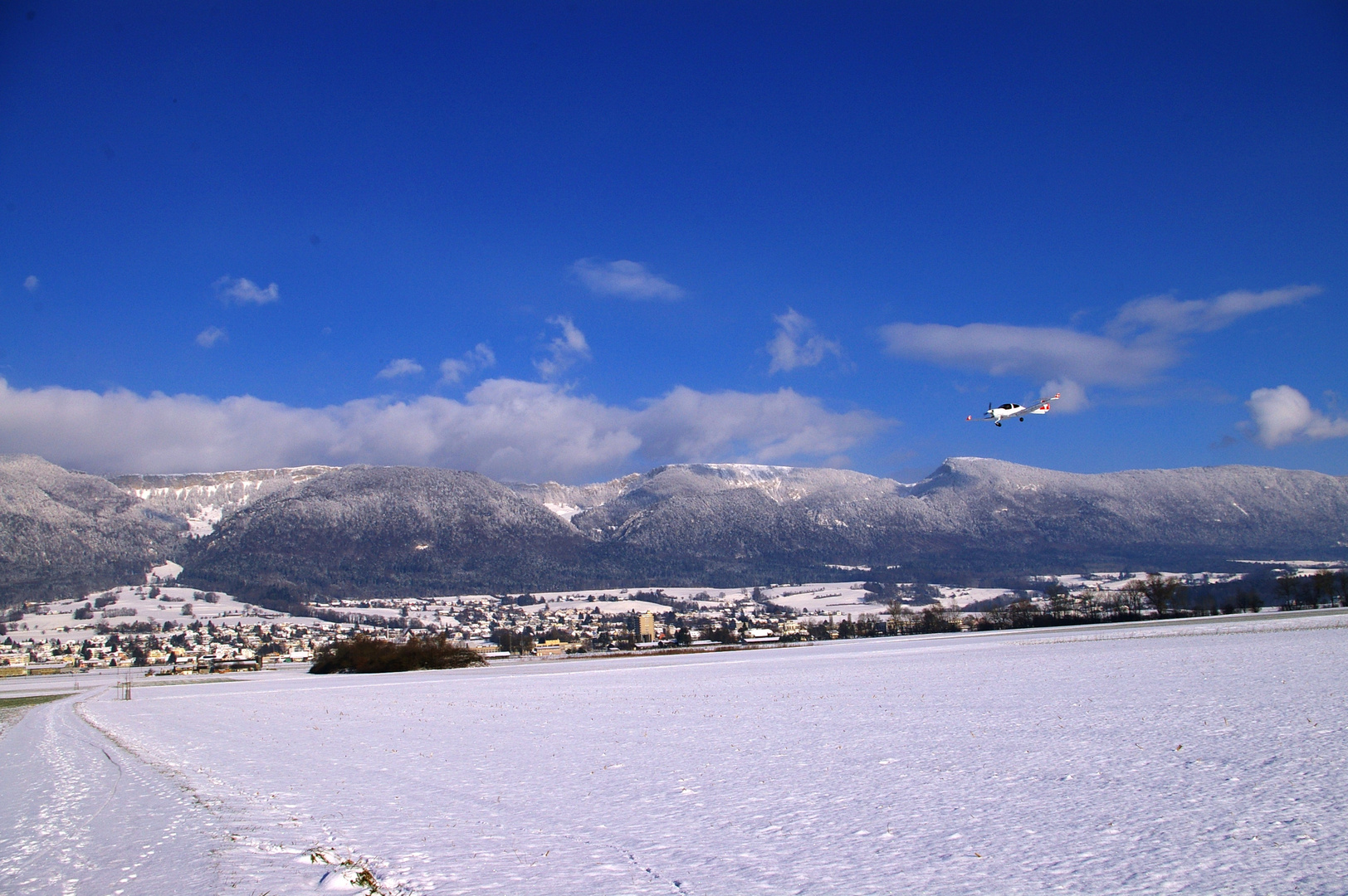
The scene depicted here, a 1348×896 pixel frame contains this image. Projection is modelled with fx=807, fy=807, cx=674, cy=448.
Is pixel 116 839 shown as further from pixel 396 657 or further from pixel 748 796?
pixel 396 657

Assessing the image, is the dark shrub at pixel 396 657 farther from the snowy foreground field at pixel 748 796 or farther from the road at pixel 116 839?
the road at pixel 116 839

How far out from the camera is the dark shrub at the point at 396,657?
9938 cm

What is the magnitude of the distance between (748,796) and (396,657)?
94.4 m

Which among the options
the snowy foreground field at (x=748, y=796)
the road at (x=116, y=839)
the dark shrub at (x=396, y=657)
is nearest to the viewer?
the snowy foreground field at (x=748, y=796)

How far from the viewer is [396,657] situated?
329 ft

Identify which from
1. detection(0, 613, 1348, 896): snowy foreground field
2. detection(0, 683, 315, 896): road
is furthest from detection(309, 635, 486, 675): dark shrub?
detection(0, 683, 315, 896): road

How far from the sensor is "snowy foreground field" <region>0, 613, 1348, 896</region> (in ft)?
34.8

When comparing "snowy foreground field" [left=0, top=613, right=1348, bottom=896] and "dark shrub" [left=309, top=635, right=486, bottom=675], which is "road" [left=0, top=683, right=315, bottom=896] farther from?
"dark shrub" [left=309, top=635, right=486, bottom=675]

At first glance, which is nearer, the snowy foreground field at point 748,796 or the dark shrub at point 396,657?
the snowy foreground field at point 748,796

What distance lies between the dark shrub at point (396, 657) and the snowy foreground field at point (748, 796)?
66.6m

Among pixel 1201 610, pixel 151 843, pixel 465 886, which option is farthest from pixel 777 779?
pixel 1201 610

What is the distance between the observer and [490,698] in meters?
43.6

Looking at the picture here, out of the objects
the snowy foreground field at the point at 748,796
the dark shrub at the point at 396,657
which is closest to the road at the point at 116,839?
the snowy foreground field at the point at 748,796

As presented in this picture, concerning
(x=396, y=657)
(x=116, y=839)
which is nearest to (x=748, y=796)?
(x=116, y=839)
